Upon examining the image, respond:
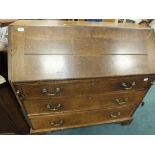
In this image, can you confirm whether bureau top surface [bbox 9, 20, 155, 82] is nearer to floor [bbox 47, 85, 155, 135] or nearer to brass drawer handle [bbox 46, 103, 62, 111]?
brass drawer handle [bbox 46, 103, 62, 111]

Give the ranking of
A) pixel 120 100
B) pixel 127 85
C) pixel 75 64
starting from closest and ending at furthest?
pixel 75 64, pixel 127 85, pixel 120 100

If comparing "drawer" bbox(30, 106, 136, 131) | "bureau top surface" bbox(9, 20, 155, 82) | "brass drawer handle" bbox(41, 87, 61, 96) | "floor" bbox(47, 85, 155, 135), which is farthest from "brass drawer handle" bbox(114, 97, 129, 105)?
"brass drawer handle" bbox(41, 87, 61, 96)

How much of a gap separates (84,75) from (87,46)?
21 cm

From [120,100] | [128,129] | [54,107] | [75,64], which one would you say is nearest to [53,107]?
[54,107]

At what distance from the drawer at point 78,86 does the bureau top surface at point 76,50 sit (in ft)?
A: 0.17

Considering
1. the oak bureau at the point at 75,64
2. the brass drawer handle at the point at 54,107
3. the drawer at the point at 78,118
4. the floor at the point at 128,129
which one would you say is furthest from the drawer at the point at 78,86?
the floor at the point at 128,129

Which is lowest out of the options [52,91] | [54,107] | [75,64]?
→ [54,107]

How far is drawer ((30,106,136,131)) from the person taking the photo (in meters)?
1.59

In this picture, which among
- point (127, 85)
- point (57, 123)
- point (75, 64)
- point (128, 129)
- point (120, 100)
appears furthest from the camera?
point (128, 129)

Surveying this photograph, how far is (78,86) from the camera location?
1.28 m

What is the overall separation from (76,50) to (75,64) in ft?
0.34

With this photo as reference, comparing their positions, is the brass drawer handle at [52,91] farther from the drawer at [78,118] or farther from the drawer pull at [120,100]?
the drawer pull at [120,100]

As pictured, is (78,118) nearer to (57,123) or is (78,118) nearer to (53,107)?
(57,123)
